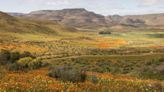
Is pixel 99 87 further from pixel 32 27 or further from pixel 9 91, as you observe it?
pixel 32 27

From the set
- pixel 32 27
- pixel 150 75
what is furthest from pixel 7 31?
pixel 150 75

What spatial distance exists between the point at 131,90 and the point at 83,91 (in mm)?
1858

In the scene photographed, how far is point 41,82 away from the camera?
13.9 metres

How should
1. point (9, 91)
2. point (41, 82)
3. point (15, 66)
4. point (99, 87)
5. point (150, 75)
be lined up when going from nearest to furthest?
point (9, 91)
point (99, 87)
point (41, 82)
point (15, 66)
point (150, 75)

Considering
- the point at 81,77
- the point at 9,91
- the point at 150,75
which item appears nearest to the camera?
the point at 9,91

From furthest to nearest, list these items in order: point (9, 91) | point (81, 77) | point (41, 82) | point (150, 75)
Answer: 1. point (150, 75)
2. point (81, 77)
3. point (41, 82)
4. point (9, 91)

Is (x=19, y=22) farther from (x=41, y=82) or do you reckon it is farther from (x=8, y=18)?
(x=41, y=82)

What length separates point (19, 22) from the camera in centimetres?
15750

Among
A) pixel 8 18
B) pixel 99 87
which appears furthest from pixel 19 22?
pixel 99 87

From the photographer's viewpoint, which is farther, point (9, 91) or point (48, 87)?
point (48, 87)

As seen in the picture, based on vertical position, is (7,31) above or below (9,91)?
below

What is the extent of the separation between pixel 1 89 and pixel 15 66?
8707mm

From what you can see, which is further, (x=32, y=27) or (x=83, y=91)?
(x=32, y=27)

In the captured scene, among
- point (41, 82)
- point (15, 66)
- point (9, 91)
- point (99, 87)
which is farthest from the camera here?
point (15, 66)
